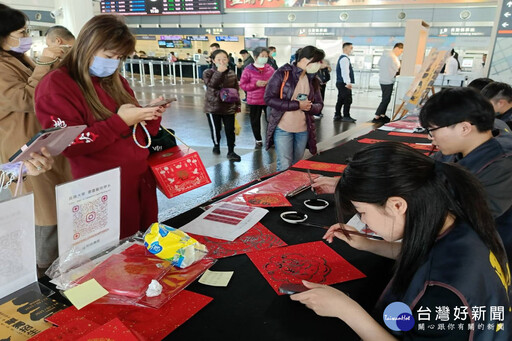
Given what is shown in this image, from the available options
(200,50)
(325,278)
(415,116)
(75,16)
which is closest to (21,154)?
(325,278)

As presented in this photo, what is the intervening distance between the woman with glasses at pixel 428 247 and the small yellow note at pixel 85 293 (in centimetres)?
53

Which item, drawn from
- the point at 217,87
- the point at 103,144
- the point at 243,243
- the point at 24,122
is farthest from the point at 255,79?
the point at 243,243

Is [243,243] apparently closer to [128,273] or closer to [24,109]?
[128,273]

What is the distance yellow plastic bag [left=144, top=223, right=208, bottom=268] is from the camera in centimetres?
104

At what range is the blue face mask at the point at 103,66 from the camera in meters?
1.42

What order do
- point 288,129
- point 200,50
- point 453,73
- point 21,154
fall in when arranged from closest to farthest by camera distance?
1. point 21,154
2. point 288,129
3. point 453,73
4. point 200,50

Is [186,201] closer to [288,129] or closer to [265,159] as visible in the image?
[288,129]

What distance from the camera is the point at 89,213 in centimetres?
104

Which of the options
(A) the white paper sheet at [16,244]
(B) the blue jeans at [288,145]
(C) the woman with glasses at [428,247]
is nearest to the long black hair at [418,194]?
(C) the woman with glasses at [428,247]

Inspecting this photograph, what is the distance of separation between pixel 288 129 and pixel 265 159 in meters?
1.38

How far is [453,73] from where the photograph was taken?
9.09 m

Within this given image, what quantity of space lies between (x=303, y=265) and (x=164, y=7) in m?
13.6

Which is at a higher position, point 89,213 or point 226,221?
point 89,213

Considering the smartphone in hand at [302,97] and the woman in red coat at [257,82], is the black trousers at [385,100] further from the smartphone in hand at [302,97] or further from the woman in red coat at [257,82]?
the smartphone in hand at [302,97]
